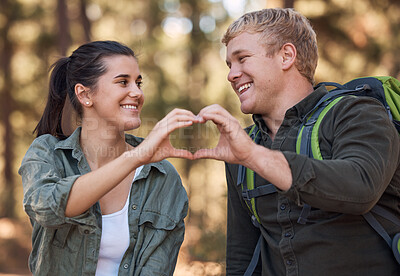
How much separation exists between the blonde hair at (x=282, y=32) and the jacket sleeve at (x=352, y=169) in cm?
81

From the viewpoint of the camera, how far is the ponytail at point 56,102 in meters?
3.05

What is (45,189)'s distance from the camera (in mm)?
2270

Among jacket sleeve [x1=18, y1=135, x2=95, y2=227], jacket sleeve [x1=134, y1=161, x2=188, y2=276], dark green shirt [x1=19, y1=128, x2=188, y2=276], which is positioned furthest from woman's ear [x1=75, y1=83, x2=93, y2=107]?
jacket sleeve [x1=134, y1=161, x2=188, y2=276]

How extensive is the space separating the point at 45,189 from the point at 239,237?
1363 mm

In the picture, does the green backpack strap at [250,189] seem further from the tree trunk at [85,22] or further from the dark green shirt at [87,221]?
the tree trunk at [85,22]

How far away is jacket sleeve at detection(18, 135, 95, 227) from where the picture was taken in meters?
2.19

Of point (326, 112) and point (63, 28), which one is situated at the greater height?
point (63, 28)

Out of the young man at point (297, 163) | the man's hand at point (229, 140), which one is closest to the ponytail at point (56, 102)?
the young man at point (297, 163)

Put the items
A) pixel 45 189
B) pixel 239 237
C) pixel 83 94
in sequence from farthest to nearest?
pixel 83 94 < pixel 239 237 < pixel 45 189

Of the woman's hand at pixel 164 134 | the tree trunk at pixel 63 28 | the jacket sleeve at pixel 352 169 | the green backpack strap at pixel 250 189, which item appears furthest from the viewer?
the tree trunk at pixel 63 28

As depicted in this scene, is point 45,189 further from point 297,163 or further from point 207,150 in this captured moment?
point 297,163

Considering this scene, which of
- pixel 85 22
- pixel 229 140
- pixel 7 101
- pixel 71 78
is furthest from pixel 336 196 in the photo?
pixel 7 101

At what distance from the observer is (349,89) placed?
246 cm

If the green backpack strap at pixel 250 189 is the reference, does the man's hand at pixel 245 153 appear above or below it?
above
